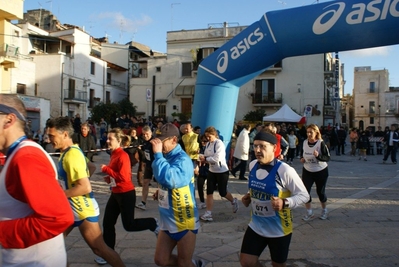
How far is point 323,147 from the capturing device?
619 cm

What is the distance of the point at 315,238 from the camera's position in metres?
5.32

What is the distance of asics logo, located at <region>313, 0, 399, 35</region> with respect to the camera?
702 cm

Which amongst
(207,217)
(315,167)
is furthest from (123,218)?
(315,167)

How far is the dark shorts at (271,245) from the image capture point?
323 centimetres

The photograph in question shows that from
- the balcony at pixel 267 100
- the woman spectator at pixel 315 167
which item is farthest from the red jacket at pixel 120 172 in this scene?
the balcony at pixel 267 100

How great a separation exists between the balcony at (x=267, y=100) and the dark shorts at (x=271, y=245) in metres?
31.0

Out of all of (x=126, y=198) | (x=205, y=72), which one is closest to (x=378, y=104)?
(x=205, y=72)

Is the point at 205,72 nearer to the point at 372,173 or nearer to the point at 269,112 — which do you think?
the point at 372,173

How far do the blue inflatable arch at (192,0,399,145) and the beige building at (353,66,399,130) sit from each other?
6004 cm

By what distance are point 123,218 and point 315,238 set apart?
292cm

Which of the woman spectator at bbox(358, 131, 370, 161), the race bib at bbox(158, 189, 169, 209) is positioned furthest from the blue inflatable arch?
the woman spectator at bbox(358, 131, 370, 161)

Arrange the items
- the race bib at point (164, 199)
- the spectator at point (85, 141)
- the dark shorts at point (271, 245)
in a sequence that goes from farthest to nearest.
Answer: the spectator at point (85, 141)
the race bib at point (164, 199)
the dark shorts at point (271, 245)

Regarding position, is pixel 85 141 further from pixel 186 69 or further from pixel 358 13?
pixel 186 69

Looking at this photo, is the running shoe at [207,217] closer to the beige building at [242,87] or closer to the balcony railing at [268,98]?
the beige building at [242,87]
